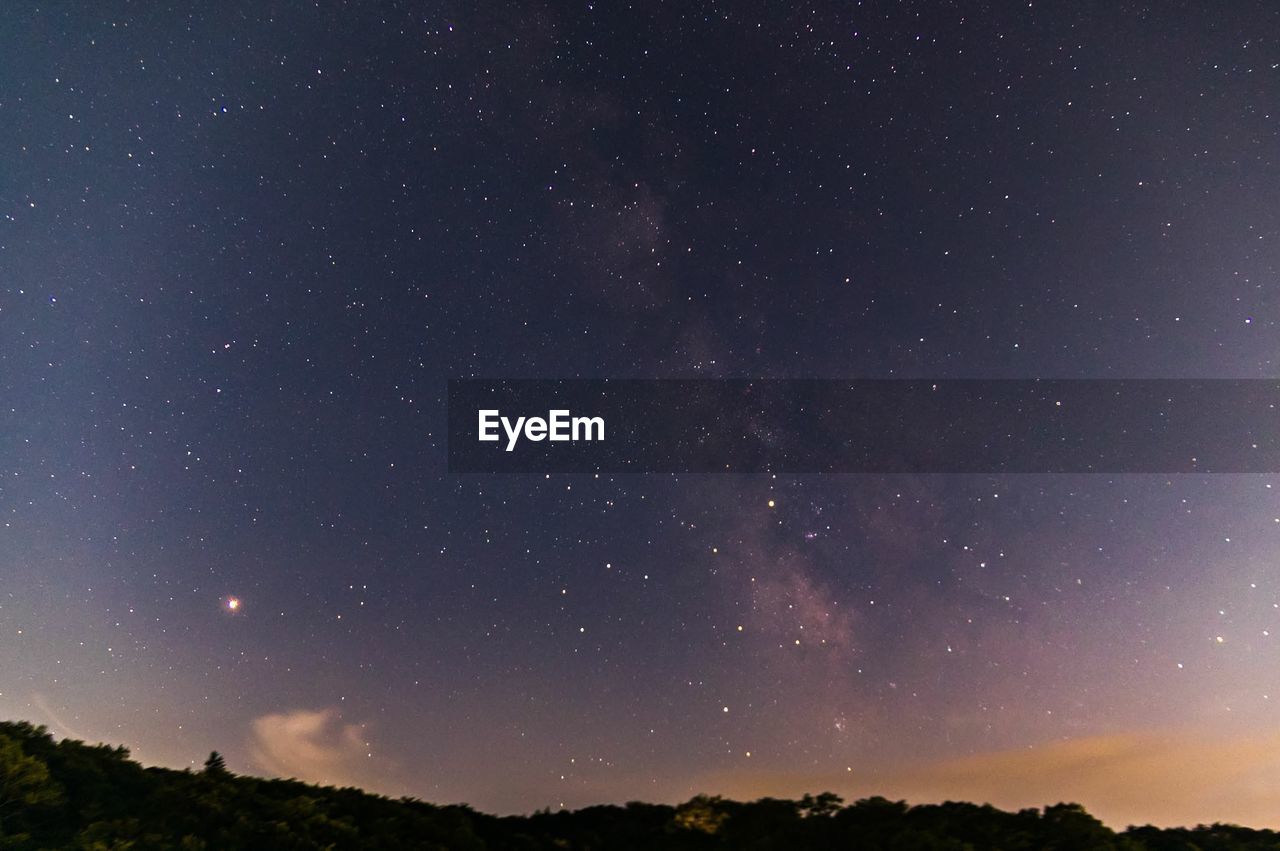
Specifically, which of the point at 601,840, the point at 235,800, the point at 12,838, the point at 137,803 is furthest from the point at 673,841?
the point at 12,838

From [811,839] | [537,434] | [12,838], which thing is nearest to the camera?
[12,838]

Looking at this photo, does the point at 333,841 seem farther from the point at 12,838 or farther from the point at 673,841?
the point at 673,841

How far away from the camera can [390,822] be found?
62.5ft

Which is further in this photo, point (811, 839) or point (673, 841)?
point (673, 841)

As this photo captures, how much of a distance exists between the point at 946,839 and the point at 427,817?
11706 mm

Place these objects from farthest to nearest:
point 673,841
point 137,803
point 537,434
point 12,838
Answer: point 537,434, point 673,841, point 137,803, point 12,838

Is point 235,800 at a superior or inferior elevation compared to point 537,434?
inferior

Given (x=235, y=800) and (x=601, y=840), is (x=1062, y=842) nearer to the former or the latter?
(x=601, y=840)

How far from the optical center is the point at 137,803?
1636cm

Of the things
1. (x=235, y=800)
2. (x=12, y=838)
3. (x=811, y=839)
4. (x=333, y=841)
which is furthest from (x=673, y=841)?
(x=12, y=838)

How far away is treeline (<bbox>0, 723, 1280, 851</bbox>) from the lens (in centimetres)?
1498

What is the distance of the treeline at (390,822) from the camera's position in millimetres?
14979

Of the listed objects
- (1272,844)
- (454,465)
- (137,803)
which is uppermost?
(454,465)

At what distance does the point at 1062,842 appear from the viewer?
17.1 m
